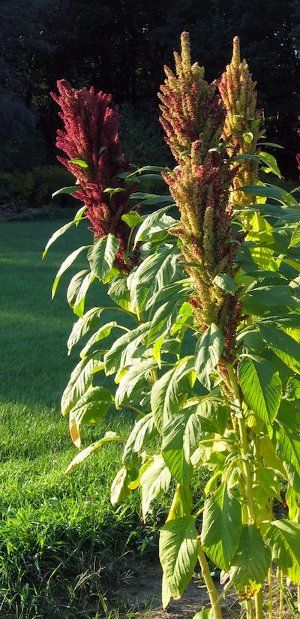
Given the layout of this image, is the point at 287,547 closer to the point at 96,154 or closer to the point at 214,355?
the point at 214,355

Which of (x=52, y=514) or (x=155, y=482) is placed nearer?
(x=155, y=482)

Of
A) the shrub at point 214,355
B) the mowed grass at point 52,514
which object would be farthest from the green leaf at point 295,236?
the mowed grass at point 52,514

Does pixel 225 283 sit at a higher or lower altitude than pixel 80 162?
lower

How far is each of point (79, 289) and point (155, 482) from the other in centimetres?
57

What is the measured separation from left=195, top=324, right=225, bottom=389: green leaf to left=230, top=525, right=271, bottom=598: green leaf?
0.44 m

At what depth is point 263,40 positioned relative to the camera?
23781 mm

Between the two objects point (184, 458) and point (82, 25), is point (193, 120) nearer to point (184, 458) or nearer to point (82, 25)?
point (184, 458)

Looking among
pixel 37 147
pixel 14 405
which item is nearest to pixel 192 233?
pixel 14 405

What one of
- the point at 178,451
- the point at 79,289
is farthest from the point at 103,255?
the point at 178,451

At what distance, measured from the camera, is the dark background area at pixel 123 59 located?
1861 cm

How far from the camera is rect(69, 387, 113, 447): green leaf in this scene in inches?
88.4

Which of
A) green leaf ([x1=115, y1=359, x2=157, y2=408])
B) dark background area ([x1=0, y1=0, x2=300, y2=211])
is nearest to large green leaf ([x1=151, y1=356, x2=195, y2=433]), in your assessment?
green leaf ([x1=115, y1=359, x2=157, y2=408])

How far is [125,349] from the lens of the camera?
1.92 metres

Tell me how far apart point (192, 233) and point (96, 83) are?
28150 millimetres
